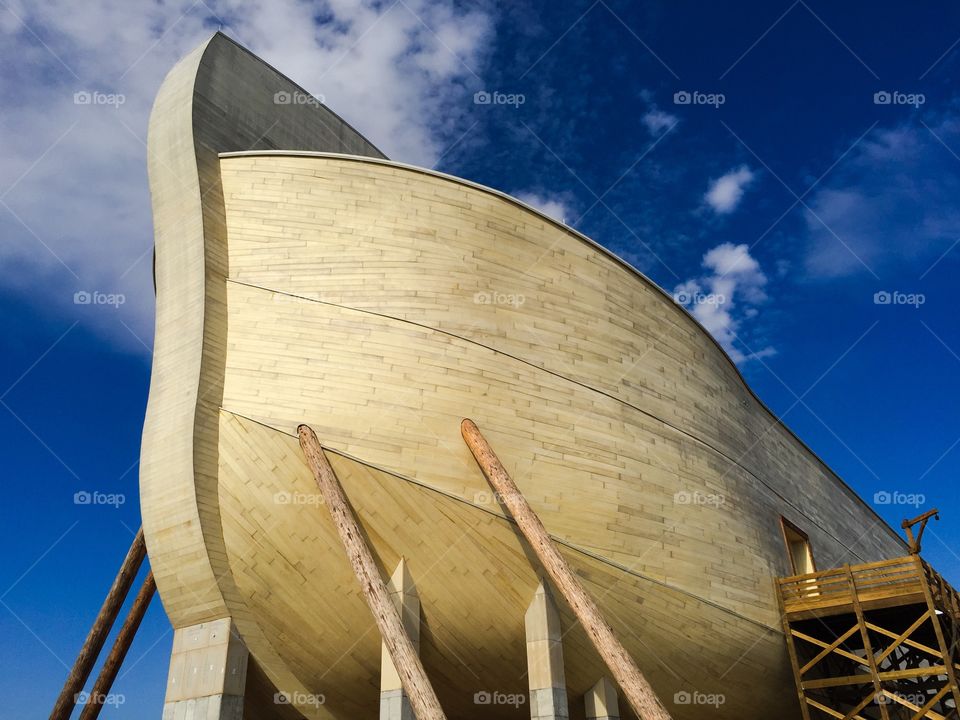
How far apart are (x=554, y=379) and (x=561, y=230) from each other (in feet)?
9.91

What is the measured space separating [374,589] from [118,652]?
675cm

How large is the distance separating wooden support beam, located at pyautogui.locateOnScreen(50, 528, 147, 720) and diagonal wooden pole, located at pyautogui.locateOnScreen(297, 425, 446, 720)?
16.7 feet

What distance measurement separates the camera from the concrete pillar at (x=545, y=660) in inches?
400

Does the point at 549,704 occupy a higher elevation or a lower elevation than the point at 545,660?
lower

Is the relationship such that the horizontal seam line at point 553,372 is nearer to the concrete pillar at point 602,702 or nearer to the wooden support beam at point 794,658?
the wooden support beam at point 794,658

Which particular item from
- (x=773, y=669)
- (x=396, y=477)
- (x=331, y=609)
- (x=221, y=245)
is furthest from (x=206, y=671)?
(x=773, y=669)

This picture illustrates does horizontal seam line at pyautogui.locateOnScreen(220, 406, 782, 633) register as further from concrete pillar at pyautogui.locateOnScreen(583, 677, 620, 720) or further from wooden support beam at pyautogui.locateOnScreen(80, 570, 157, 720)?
wooden support beam at pyautogui.locateOnScreen(80, 570, 157, 720)

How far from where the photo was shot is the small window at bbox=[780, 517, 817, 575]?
1679 cm

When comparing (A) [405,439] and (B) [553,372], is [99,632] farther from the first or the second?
(B) [553,372]

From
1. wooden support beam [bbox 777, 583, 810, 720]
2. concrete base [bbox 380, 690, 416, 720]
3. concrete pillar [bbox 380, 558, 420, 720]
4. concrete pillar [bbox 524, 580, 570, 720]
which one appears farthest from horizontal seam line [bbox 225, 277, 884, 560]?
concrete base [bbox 380, 690, 416, 720]

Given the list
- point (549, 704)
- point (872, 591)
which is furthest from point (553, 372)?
point (872, 591)

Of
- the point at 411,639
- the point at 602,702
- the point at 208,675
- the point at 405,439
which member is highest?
the point at 405,439

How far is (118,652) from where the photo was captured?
13141 millimetres

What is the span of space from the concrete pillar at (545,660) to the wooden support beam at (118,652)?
6268 mm
